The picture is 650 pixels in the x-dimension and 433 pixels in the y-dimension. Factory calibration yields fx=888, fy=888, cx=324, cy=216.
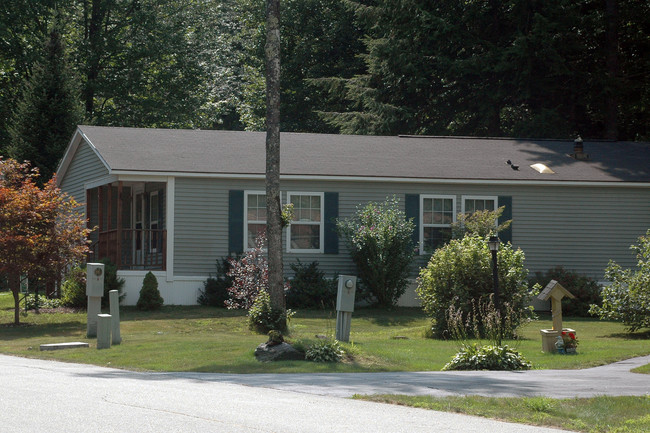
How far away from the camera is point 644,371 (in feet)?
40.8

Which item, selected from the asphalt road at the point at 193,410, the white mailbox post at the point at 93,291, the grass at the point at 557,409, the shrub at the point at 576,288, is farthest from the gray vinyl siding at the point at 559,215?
the grass at the point at 557,409

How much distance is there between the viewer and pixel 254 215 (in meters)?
24.1

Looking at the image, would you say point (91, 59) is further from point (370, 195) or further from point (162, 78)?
point (370, 195)

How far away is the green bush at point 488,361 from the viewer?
13172 millimetres

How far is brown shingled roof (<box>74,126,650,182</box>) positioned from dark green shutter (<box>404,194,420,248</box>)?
0.64 metres

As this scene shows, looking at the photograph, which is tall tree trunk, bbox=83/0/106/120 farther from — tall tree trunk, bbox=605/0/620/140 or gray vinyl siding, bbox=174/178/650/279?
tall tree trunk, bbox=605/0/620/140

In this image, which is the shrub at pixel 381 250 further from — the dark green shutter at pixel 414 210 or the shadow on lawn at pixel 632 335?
the shadow on lawn at pixel 632 335

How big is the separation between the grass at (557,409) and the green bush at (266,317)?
7.58 m

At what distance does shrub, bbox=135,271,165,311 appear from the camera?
73.8 feet

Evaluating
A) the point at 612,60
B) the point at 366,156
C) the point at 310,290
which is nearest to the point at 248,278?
the point at 310,290

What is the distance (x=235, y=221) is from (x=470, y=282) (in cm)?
801

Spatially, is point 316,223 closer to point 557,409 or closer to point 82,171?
point 82,171

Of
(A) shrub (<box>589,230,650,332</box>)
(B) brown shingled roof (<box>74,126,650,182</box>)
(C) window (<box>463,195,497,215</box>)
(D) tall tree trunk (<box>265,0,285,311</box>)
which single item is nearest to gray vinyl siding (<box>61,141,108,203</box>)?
(B) brown shingled roof (<box>74,126,650,182</box>)

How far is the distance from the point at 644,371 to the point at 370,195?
1297 cm
